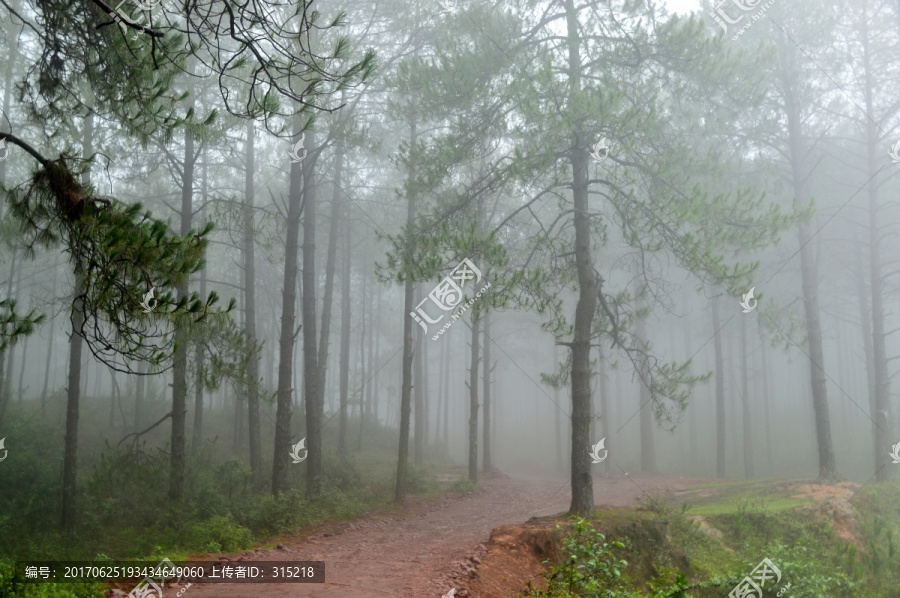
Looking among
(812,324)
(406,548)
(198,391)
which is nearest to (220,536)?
(406,548)

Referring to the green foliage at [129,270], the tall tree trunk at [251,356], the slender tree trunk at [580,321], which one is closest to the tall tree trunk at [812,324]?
the slender tree trunk at [580,321]

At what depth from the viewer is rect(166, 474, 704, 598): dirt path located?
7125mm

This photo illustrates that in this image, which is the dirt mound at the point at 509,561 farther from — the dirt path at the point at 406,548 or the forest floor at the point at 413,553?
the dirt path at the point at 406,548

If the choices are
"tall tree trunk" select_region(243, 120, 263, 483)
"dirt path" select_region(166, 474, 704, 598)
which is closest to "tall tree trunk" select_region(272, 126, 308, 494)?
"tall tree trunk" select_region(243, 120, 263, 483)

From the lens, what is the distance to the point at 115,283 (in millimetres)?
5332

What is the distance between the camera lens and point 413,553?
33.3 ft

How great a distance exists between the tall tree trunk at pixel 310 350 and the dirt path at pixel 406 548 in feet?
6.41

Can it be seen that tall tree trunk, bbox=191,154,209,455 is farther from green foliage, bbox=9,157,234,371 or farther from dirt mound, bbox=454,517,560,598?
dirt mound, bbox=454,517,560,598

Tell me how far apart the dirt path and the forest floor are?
1 centimetres

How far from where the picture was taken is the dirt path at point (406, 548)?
23.4 feet

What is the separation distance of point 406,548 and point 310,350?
6967mm

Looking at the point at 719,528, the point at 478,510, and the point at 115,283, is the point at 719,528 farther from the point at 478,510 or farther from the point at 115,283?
the point at 115,283

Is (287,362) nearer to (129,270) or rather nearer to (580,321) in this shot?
(580,321)

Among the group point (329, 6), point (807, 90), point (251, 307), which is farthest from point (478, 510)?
point (807, 90)
